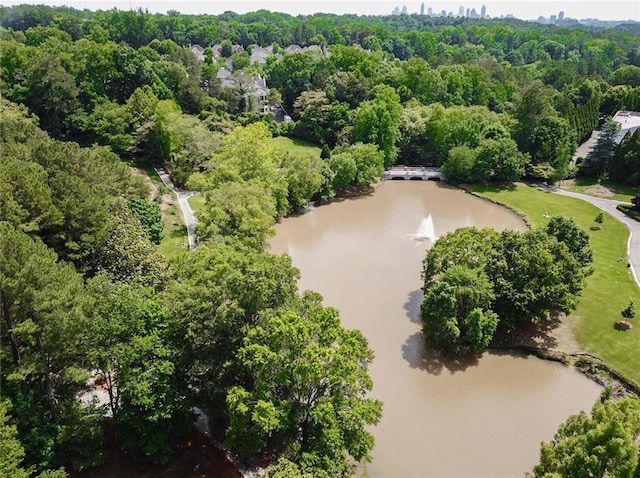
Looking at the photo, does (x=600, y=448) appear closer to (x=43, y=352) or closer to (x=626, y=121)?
(x=43, y=352)

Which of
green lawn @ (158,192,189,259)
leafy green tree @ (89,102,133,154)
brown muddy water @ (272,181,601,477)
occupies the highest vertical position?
leafy green tree @ (89,102,133,154)

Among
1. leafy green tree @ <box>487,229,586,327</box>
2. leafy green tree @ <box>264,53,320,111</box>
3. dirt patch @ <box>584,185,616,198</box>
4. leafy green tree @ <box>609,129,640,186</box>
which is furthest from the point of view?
leafy green tree @ <box>264,53,320,111</box>

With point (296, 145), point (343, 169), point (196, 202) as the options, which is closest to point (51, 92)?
point (196, 202)

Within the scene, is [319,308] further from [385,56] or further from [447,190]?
[385,56]

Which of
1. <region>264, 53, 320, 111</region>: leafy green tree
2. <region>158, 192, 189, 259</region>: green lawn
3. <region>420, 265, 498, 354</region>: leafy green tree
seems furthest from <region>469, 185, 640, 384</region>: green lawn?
<region>264, 53, 320, 111</region>: leafy green tree

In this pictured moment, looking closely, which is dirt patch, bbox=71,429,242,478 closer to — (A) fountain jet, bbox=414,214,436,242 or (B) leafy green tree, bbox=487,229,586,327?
(B) leafy green tree, bbox=487,229,586,327

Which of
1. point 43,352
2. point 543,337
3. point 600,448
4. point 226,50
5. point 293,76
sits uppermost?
point 226,50
